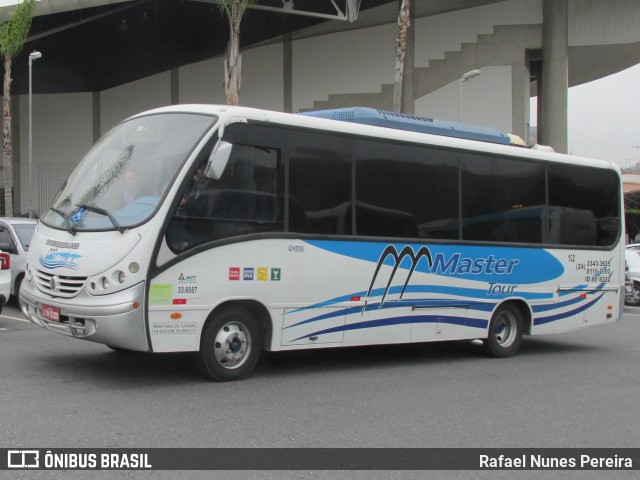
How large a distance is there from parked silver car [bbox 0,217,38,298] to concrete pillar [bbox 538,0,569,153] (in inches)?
993

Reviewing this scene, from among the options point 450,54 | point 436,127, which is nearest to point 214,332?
point 436,127

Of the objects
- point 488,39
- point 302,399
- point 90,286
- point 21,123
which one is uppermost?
point 488,39

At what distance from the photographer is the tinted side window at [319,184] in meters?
9.01

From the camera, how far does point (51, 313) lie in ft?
26.7

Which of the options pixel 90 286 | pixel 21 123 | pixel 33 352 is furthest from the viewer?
pixel 21 123

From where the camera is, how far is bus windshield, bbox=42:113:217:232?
8039 millimetres

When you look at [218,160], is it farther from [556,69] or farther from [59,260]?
[556,69]

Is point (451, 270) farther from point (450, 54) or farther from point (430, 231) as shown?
point (450, 54)

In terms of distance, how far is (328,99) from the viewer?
37406mm

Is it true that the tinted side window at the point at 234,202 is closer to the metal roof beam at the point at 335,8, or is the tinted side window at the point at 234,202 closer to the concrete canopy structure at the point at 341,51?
the metal roof beam at the point at 335,8

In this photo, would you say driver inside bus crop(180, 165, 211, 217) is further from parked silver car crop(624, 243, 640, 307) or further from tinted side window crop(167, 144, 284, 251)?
parked silver car crop(624, 243, 640, 307)

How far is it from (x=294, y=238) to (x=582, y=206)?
589 cm

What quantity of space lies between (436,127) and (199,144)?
4061mm

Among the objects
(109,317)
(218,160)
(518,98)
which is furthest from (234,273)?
(518,98)
